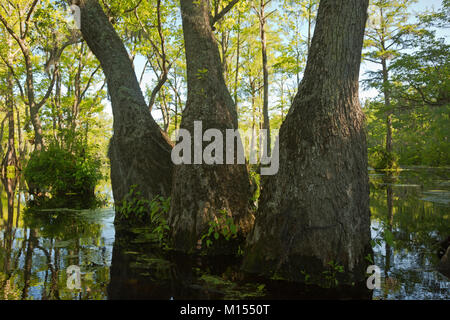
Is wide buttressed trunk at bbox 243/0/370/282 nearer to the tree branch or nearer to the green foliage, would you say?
the tree branch

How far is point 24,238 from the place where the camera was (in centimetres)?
621

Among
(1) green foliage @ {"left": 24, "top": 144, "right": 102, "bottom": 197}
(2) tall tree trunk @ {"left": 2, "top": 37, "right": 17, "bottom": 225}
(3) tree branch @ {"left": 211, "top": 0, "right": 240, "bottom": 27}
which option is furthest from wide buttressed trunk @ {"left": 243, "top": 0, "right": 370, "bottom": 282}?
(2) tall tree trunk @ {"left": 2, "top": 37, "right": 17, "bottom": 225}

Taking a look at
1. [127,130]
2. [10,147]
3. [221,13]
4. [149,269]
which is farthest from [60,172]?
[10,147]

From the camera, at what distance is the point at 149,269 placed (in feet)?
14.7

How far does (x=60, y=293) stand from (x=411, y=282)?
4052 mm

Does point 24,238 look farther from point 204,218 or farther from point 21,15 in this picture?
point 21,15

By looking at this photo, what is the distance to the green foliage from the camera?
12312 mm

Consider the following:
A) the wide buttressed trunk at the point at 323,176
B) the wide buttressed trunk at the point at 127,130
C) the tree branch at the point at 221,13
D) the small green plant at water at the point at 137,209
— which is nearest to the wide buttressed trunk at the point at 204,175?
the tree branch at the point at 221,13

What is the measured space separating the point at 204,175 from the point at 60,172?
9.23 m

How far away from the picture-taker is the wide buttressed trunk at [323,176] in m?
3.92

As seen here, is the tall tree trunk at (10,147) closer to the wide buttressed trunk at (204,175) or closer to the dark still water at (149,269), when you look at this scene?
the dark still water at (149,269)

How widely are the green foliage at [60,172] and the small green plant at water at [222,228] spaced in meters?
9.18

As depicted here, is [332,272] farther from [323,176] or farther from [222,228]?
[222,228]
